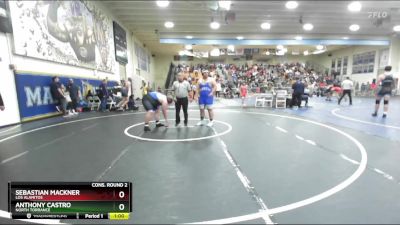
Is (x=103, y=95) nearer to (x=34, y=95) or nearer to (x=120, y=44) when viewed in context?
(x=34, y=95)

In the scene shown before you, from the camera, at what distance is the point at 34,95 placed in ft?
26.9

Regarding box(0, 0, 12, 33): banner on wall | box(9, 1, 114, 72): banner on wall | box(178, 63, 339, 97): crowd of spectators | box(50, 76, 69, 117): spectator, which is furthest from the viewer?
box(178, 63, 339, 97): crowd of spectators

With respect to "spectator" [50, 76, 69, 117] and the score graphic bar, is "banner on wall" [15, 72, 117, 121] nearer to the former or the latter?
"spectator" [50, 76, 69, 117]

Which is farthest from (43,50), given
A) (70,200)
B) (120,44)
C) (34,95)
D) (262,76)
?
(262,76)

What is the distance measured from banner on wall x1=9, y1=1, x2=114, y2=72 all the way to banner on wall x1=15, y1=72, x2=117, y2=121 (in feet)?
2.42

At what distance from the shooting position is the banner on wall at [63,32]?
7.61 metres

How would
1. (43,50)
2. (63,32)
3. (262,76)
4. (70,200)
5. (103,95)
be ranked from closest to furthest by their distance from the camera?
(70,200), (43,50), (63,32), (103,95), (262,76)

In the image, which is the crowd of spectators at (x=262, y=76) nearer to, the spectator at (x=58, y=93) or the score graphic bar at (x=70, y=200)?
the spectator at (x=58, y=93)

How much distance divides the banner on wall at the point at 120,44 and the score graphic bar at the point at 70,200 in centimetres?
1388

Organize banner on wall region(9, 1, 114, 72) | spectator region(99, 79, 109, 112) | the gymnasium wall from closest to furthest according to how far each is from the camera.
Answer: the gymnasium wall → banner on wall region(9, 1, 114, 72) → spectator region(99, 79, 109, 112)

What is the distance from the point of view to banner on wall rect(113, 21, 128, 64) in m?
14.9

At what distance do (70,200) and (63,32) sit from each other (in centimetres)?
945

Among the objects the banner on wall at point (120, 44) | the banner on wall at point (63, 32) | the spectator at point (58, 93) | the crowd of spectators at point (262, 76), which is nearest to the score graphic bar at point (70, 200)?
the banner on wall at point (63, 32)

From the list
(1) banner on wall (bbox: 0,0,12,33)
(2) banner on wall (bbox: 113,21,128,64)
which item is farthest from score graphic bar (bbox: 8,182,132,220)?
(2) banner on wall (bbox: 113,21,128,64)
